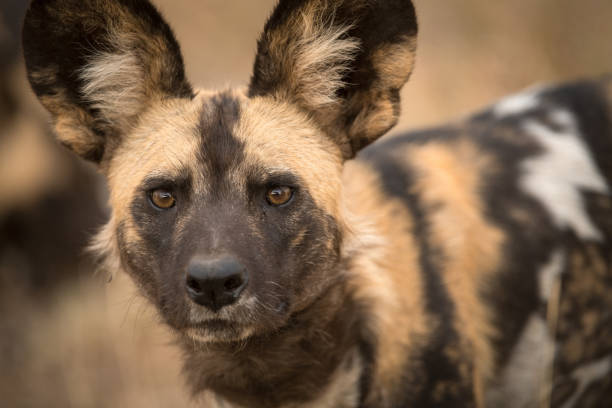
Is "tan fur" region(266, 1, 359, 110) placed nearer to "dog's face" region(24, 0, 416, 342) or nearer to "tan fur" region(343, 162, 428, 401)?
"dog's face" region(24, 0, 416, 342)

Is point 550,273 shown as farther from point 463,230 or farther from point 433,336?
point 433,336

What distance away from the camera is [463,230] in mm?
2574

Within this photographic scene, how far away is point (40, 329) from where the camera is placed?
4652 mm

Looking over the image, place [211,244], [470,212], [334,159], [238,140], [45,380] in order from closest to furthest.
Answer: [211,244]
[238,140]
[334,159]
[470,212]
[45,380]

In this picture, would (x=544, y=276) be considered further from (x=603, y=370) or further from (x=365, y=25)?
(x=365, y=25)

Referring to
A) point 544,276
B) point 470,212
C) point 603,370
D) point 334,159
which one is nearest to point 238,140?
point 334,159

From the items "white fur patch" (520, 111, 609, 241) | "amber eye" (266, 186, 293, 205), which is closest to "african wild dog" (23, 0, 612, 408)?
"amber eye" (266, 186, 293, 205)

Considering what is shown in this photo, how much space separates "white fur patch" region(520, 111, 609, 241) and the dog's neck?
3.54ft

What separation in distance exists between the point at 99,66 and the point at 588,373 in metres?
2.29

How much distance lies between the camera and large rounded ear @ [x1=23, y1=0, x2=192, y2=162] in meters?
2.20

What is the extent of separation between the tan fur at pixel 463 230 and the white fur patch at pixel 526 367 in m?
0.16

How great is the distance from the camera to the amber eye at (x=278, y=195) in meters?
2.13

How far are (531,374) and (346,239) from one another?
1012 mm

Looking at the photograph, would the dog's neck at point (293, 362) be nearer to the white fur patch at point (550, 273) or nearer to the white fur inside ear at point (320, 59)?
the white fur inside ear at point (320, 59)
